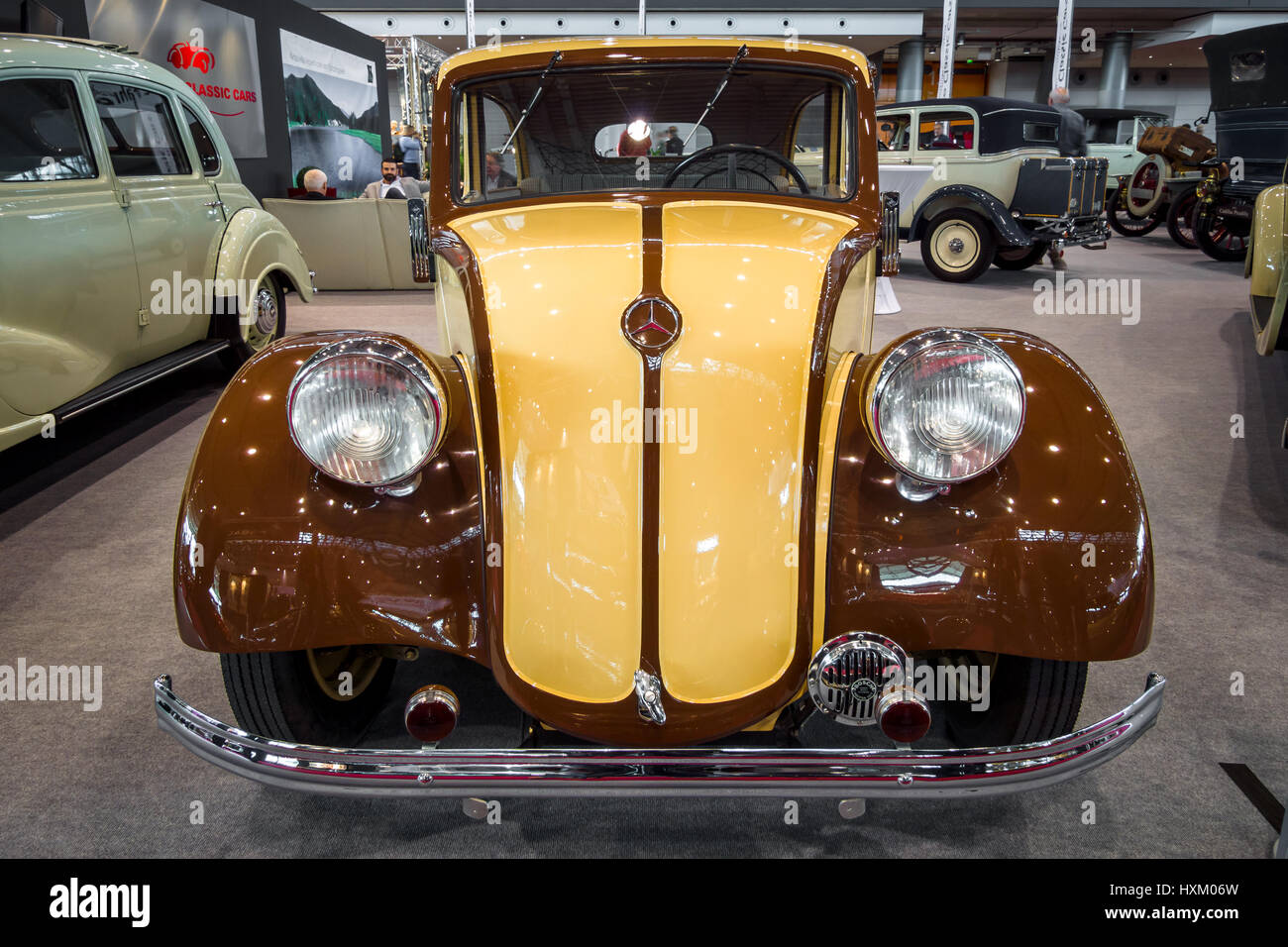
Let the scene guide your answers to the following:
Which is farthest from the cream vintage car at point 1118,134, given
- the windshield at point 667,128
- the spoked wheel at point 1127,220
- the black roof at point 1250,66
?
the windshield at point 667,128

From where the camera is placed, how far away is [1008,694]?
69.6 inches

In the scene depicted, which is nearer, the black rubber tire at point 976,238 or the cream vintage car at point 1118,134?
the black rubber tire at point 976,238

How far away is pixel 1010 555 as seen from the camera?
1.51 meters

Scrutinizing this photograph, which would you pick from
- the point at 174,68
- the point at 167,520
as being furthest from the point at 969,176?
the point at 167,520

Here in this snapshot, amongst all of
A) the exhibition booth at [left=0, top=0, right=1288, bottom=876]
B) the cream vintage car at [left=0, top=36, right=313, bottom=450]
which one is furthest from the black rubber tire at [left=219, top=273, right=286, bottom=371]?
the exhibition booth at [left=0, top=0, right=1288, bottom=876]

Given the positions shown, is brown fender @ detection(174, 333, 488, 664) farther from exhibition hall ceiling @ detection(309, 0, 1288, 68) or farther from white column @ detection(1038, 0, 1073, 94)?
exhibition hall ceiling @ detection(309, 0, 1288, 68)

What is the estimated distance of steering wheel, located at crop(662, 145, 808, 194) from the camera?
2566 millimetres

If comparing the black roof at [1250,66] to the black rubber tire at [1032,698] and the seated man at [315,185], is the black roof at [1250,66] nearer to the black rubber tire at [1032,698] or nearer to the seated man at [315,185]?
the black rubber tire at [1032,698]

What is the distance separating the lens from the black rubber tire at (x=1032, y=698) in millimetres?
1682

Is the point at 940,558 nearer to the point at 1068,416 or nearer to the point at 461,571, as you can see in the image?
the point at 1068,416

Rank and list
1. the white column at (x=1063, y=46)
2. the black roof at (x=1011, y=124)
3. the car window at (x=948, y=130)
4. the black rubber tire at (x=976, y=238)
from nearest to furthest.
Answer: the black rubber tire at (x=976, y=238), the black roof at (x=1011, y=124), the car window at (x=948, y=130), the white column at (x=1063, y=46)

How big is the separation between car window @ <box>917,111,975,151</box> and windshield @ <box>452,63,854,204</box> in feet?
23.8

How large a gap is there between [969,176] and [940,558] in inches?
337

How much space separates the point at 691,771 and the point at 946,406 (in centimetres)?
73
